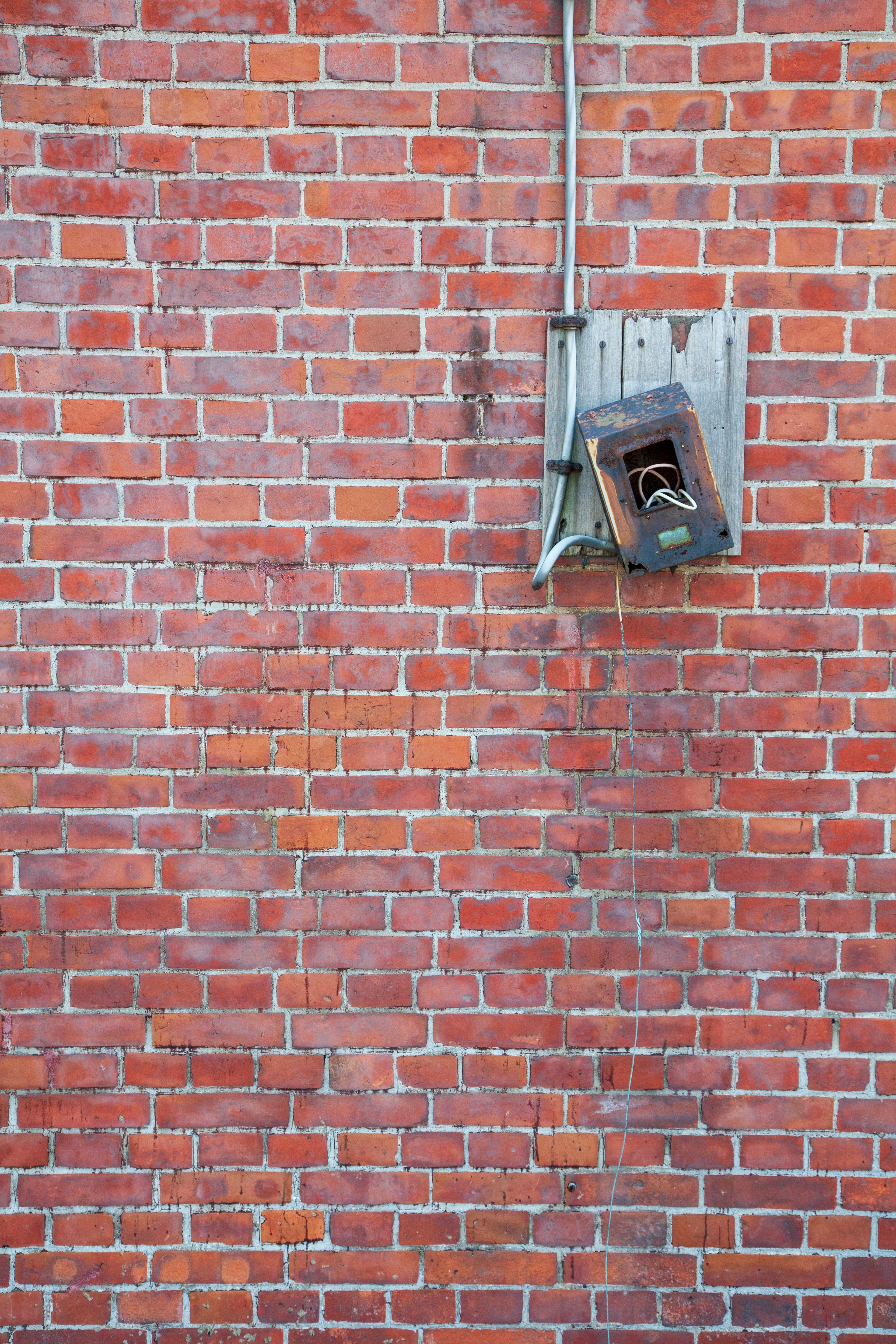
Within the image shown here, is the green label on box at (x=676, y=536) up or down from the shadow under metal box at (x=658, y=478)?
down

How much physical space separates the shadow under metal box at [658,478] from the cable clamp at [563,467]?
0.16 feet

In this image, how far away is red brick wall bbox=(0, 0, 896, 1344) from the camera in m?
1.64

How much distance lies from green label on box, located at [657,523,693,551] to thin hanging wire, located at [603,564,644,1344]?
0.13m

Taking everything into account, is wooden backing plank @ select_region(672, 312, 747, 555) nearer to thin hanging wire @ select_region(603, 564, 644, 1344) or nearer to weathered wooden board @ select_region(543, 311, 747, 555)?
weathered wooden board @ select_region(543, 311, 747, 555)

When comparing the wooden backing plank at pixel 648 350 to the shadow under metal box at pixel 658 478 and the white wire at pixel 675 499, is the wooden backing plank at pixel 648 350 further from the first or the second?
the white wire at pixel 675 499

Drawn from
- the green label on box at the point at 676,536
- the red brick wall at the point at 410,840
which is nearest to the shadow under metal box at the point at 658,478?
the green label on box at the point at 676,536

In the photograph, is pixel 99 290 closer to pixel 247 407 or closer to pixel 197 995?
pixel 247 407

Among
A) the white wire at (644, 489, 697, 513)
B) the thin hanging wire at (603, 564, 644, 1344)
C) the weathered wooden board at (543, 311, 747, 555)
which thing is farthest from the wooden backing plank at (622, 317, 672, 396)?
the thin hanging wire at (603, 564, 644, 1344)

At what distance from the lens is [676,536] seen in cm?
155

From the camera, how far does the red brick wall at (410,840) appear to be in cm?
164

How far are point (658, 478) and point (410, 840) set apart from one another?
855 mm

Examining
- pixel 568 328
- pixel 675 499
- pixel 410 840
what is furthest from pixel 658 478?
pixel 410 840

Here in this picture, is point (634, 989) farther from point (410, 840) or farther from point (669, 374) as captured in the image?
point (669, 374)

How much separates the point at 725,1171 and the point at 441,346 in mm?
1745
